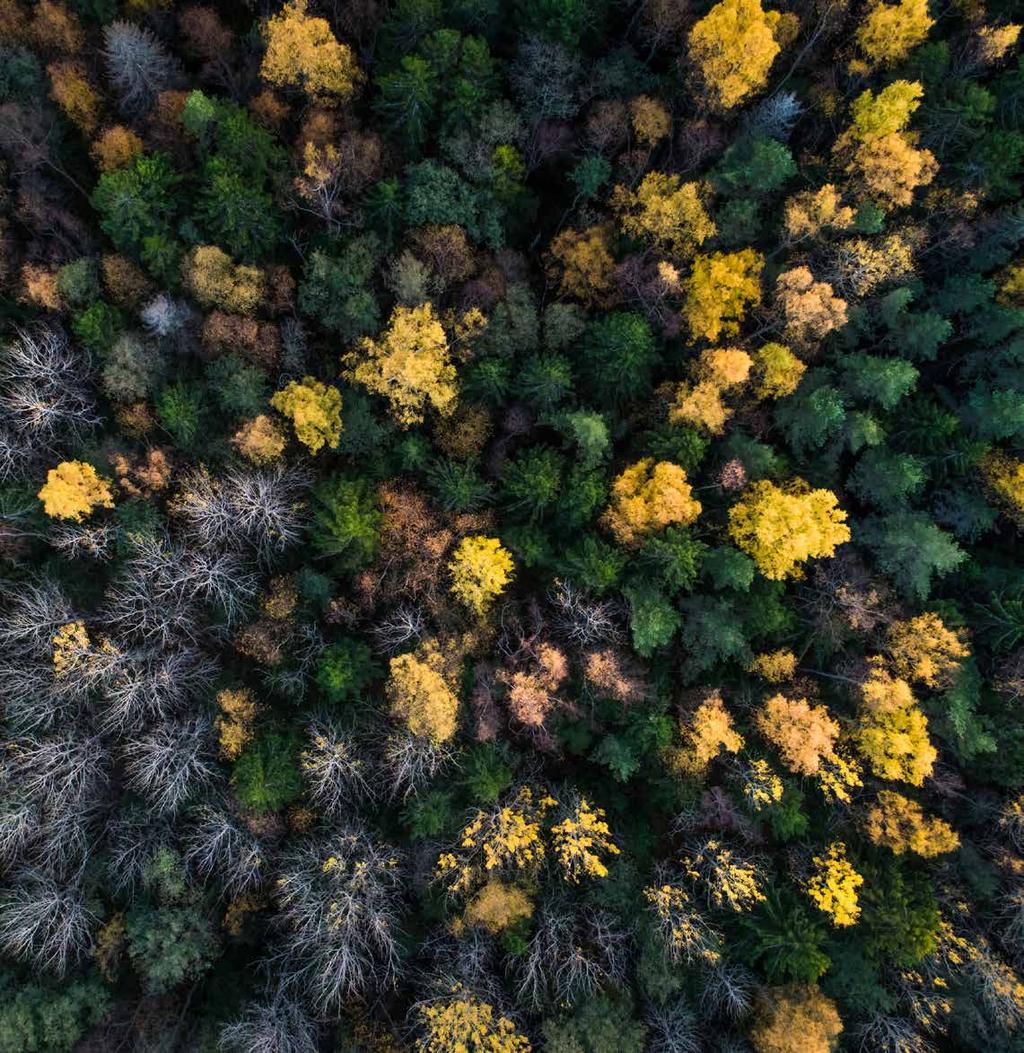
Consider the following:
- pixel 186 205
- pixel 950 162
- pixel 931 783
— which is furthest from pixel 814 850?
pixel 186 205

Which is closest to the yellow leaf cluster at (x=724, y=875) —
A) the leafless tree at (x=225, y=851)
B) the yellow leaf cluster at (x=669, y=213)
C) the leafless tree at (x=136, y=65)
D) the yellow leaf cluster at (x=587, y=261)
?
the leafless tree at (x=225, y=851)

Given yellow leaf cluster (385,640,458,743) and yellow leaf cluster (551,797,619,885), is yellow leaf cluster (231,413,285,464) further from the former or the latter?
yellow leaf cluster (551,797,619,885)

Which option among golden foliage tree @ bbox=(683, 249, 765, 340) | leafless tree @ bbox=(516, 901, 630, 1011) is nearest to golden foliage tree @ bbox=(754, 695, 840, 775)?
leafless tree @ bbox=(516, 901, 630, 1011)

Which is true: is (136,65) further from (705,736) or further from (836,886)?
(836,886)

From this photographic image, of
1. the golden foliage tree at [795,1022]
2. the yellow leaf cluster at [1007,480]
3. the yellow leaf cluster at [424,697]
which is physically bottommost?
the golden foliage tree at [795,1022]

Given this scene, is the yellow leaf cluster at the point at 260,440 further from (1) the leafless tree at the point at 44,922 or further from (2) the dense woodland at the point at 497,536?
(1) the leafless tree at the point at 44,922

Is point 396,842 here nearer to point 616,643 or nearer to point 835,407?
point 616,643
